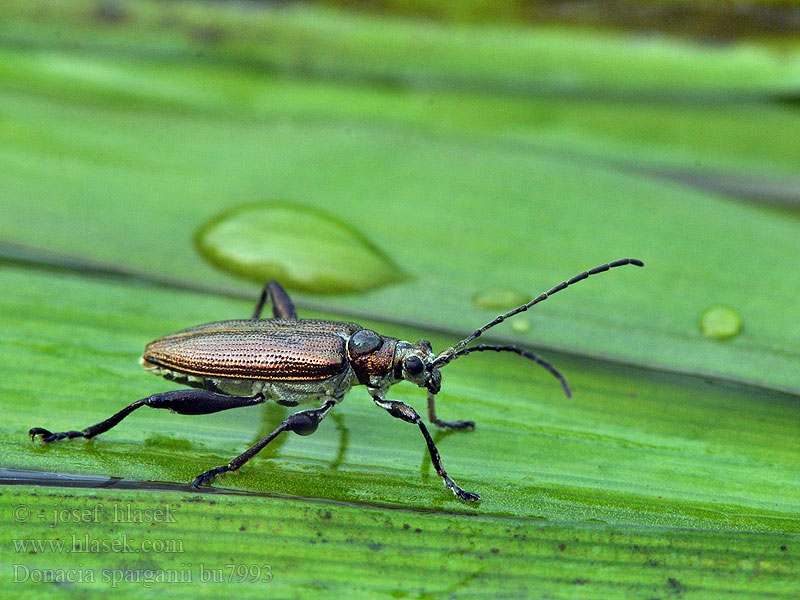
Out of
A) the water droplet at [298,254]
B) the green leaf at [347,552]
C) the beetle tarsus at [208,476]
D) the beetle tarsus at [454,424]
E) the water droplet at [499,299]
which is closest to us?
the green leaf at [347,552]

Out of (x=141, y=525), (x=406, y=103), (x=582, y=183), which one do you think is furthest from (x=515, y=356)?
(x=406, y=103)

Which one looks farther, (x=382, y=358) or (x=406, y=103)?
(x=406, y=103)

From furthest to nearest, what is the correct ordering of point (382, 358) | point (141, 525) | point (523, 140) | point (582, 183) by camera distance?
1. point (523, 140)
2. point (582, 183)
3. point (382, 358)
4. point (141, 525)

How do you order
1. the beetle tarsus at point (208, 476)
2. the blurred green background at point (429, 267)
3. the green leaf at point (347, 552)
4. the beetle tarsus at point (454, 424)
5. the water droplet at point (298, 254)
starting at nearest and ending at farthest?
the green leaf at point (347, 552), the blurred green background at point (429, 267), the beetle tarsus at point (208, 476), the beetle tarsus at point (454, 424), the water droplet at point (298, 254)

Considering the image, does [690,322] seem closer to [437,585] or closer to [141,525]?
[437,585]

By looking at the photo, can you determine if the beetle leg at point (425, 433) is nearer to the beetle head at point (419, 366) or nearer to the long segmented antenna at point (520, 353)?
the beetle head at point (419, 366)

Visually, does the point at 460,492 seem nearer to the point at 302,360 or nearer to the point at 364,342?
the point at 364,342

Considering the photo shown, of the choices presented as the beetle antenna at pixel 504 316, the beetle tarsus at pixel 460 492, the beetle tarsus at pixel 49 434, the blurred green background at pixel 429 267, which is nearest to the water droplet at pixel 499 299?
the blurred green background at pixel 429 267
